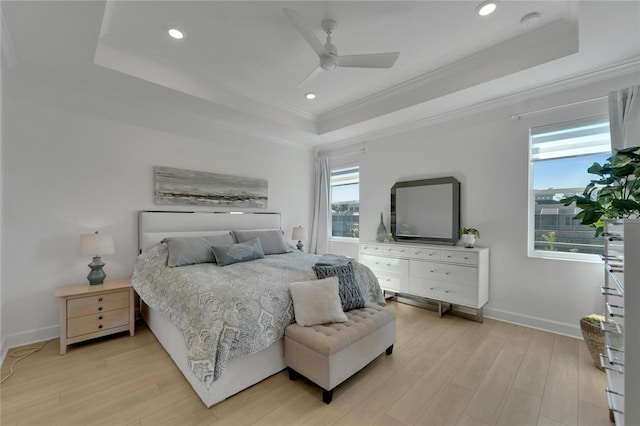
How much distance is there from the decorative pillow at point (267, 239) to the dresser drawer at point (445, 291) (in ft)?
6.11

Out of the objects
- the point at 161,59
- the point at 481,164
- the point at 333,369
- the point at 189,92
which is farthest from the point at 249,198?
the point at 481,164

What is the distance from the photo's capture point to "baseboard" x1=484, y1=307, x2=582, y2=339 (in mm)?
2844

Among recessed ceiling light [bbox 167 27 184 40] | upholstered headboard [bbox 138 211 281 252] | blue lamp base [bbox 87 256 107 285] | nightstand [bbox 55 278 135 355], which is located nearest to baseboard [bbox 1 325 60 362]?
nightstand [bbox 55 278 135 355]

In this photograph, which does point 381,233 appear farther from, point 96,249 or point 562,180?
point 96,249

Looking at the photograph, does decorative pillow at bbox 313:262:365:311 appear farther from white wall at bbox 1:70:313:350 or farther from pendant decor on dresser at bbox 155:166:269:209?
white wall at bbox 1:70:313:350

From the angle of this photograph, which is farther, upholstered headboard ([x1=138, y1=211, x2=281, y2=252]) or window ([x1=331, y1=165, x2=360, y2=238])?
window ([x1=331, y1=165, x2=360, y2=238])

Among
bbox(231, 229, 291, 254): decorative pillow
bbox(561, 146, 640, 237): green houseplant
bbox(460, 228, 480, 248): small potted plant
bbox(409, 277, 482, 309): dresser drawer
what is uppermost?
bbox(561, 146, 640, 237): green houseplant

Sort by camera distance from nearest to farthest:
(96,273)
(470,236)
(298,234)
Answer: (96,273) < (470,236) < (298,234)

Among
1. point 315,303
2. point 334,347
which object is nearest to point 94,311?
point 315,303

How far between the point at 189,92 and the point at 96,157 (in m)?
1.29

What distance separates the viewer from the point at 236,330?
180cm

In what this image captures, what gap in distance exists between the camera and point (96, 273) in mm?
2852

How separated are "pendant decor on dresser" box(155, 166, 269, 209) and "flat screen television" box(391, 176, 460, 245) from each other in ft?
7.22

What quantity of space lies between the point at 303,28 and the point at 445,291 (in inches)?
126
